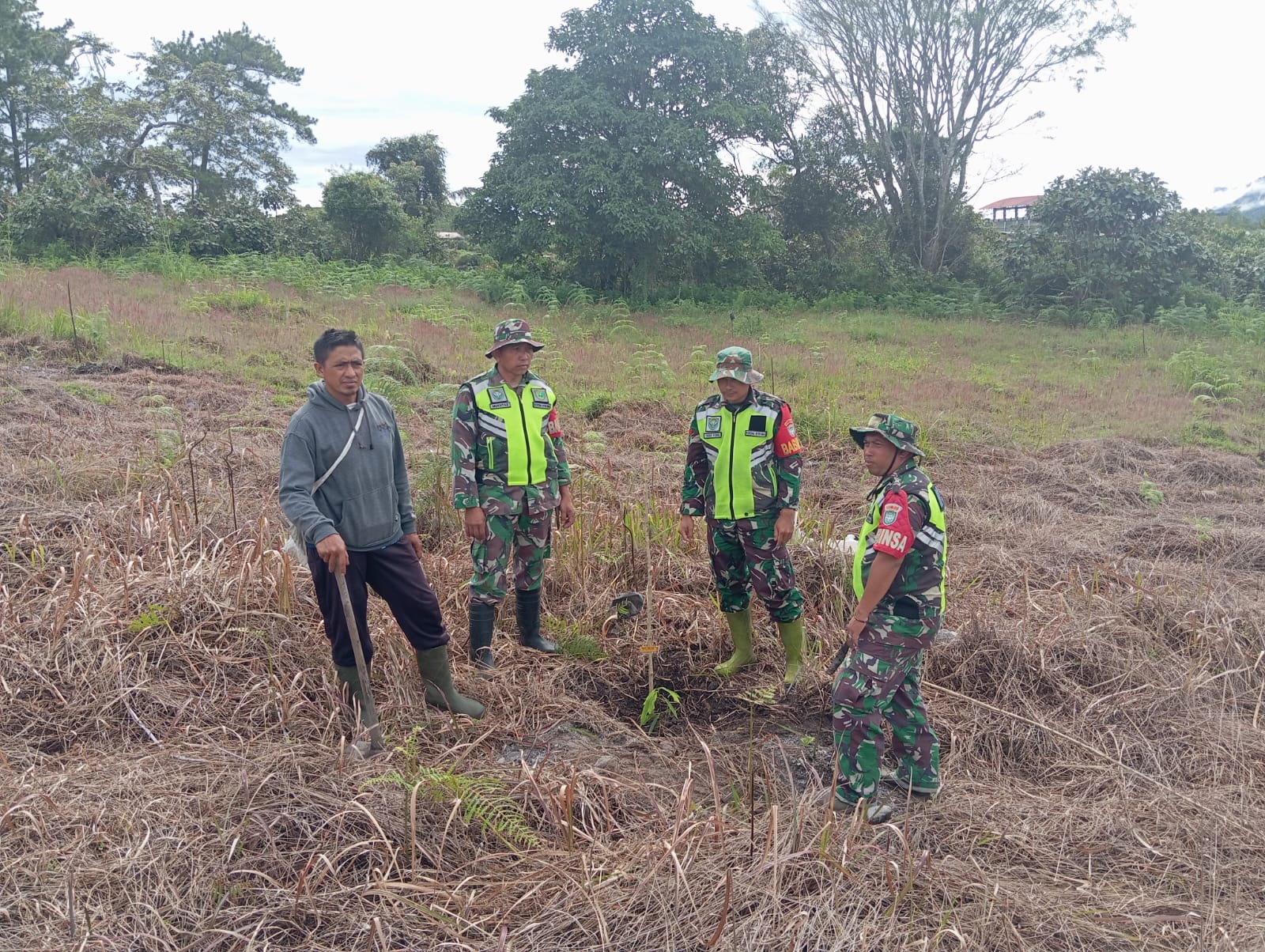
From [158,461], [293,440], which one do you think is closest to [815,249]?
[158,461]

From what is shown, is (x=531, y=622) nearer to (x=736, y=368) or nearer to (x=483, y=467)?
(x=483, y=467)

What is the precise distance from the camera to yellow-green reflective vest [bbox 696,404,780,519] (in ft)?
12.8

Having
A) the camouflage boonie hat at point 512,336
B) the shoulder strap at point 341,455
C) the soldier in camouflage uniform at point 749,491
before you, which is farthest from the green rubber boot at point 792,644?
the shoulder strap at point 341,455

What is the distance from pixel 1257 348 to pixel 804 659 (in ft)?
44.4

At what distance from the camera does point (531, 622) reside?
13.9 feet

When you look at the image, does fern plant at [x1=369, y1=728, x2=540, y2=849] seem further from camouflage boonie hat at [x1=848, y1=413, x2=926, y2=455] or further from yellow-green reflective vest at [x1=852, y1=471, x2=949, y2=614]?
camouflage boonie hat at [x1=848, y1=413, x2=926, y2=455]

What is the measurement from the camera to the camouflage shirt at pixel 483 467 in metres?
3.92

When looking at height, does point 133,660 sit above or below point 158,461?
below

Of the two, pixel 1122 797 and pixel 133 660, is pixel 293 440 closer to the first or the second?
pixel 133 660

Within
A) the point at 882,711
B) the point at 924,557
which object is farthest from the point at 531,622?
the point at 924,557

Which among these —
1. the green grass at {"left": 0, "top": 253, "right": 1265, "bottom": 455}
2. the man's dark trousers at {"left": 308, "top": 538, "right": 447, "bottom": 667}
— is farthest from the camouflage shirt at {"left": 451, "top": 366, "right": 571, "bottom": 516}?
the green grass at {"left": 0, "top": 253, "right": 1265, "bottom": 455}

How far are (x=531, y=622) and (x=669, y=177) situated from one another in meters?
16.9

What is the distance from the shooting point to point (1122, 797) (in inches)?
125

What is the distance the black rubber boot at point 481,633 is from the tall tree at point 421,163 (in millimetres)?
26233
